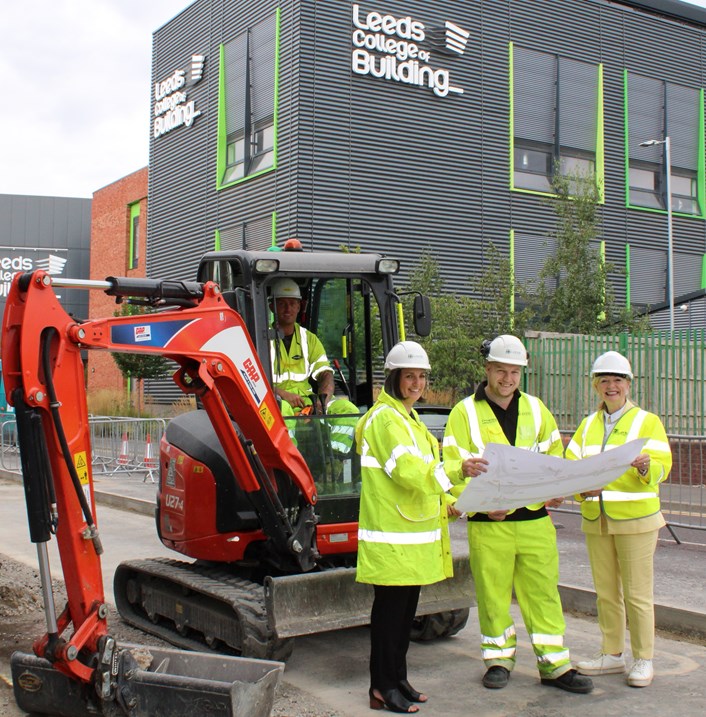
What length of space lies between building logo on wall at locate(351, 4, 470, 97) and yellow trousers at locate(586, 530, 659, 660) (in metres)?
20.5

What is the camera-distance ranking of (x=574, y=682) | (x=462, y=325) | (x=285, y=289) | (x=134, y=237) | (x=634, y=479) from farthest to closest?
(x=134, y=237) < (x=462, y=325) < (x=285, y=289) < (x=634, y=479) < (x=574, y=682)

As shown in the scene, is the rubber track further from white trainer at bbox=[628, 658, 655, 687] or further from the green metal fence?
the green metal fence

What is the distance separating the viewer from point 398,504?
17.3 feet

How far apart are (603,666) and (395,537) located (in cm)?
178

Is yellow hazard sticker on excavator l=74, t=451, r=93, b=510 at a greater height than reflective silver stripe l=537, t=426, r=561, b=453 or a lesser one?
lesser

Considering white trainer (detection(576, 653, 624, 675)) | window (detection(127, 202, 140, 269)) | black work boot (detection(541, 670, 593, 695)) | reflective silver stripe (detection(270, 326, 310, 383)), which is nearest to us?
black work boot (detection(541, 670, 593, 695))

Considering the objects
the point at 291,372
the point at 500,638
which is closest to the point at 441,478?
the point at 500,638

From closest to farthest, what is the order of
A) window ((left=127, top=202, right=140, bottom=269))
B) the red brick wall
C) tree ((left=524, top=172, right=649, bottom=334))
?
tree ((left=524, top=172, right=649, bottom=334))
the red brick wall
window ((left=127, top=202, right=140, bottom=269))

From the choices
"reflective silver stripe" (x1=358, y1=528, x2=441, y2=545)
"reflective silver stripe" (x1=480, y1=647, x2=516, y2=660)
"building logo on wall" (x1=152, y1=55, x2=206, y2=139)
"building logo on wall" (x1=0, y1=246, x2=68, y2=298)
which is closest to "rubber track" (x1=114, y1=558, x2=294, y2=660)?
"reflective silver stripe" (x1=358, y1=528, x2=441, y2=545)

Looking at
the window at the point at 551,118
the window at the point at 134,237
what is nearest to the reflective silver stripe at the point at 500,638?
the window at the point at 551,118

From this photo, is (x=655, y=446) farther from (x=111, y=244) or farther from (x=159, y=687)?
(x=111, y=244)

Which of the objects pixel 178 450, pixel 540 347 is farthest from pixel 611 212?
pixel 178 450

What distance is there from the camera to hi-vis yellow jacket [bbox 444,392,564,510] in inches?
225

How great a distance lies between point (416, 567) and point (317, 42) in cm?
A: 2115
